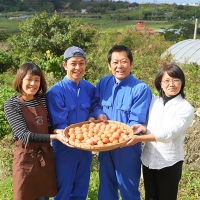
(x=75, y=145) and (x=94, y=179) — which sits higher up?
(x=75, y=145)

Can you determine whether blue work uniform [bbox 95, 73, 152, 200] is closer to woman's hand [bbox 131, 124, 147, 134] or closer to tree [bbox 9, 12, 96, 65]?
woman's hand [bbox 131, 124, 147, 134]

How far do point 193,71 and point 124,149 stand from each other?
5.43 m

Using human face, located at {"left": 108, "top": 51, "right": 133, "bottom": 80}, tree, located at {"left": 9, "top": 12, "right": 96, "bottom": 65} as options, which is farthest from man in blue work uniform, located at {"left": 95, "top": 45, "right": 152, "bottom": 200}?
tree, located at {"left": 9, "top": 12, "right": 96, "bottom": 65}

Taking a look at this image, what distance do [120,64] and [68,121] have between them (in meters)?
0.63

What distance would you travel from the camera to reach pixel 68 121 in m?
2.44

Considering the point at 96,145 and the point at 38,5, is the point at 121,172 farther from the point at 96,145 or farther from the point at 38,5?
the point at 38,5

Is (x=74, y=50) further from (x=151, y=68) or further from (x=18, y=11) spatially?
(x=18, y=11)

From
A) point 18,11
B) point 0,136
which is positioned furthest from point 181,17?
point 0,136

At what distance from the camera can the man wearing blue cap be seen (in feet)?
7.72

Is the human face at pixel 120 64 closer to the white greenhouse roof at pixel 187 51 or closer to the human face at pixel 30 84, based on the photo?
the human face at pixel 30 84

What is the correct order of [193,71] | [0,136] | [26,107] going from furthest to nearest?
[193,71] → [0,136] → [26,107]

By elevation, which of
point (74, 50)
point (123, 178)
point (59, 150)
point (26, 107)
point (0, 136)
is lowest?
point (0, 136)

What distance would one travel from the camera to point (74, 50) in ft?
7.72

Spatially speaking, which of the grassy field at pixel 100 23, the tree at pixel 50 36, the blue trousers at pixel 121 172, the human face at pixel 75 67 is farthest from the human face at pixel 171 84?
the grassy field at pixel 100 23
